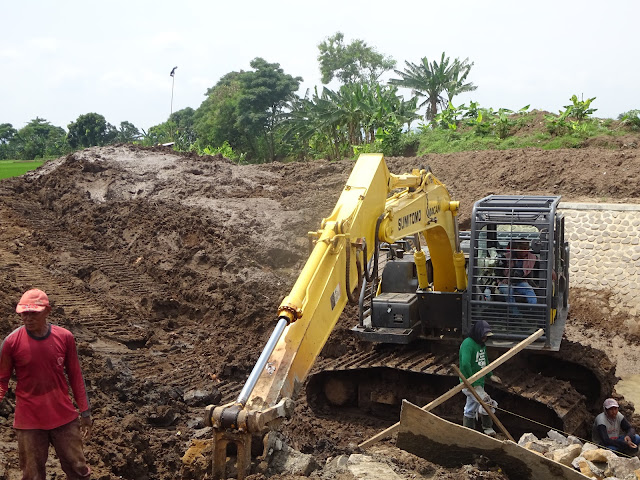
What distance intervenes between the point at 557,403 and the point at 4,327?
6836 millimetres

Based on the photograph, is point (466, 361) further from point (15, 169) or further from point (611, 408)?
point (15, 169)

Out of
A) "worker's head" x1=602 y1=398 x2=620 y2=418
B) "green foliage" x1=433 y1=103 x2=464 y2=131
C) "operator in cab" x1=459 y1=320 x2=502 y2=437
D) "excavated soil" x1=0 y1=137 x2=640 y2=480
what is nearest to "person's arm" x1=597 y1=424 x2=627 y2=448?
"worker's head" x1=602 y1=398 x2=620 y2=418

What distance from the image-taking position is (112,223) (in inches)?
704

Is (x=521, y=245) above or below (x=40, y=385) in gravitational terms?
above

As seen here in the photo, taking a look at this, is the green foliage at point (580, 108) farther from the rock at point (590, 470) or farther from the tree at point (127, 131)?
the tree at point (127, 131)

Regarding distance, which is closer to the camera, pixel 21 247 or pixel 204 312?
pixel 204 312

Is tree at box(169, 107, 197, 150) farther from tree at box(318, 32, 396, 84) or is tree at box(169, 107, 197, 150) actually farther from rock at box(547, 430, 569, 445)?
rock at box(547, 430, 569, 445)

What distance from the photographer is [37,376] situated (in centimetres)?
514

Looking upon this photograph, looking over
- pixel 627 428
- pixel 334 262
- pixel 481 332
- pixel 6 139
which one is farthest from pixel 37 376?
pixel 6 139

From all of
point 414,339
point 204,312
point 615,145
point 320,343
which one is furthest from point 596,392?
point 615,145

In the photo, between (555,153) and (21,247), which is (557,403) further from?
(555,153)

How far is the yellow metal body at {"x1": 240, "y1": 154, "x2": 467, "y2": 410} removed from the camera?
556 centimetres

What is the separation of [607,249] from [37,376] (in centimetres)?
1431

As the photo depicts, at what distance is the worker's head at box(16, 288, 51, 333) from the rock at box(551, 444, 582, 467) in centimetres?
462
